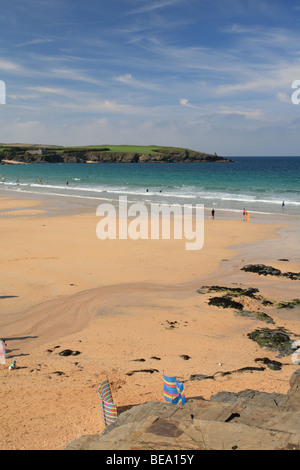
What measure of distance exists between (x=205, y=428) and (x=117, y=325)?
8260mm

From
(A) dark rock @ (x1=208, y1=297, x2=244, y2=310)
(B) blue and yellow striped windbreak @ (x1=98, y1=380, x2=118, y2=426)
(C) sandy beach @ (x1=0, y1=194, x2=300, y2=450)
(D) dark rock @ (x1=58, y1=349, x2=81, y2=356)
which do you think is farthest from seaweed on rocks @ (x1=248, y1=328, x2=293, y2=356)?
(B) blue and yellow striped windbreak @ (x1=98, y1=380, x2=118, y2=426)

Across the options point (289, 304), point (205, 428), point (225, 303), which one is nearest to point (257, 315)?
point (225, 303)

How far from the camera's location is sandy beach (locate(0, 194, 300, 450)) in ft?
29.3

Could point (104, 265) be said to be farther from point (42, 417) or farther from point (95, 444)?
point (95, 444)

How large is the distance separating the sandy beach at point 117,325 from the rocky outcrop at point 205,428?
7.20 ft

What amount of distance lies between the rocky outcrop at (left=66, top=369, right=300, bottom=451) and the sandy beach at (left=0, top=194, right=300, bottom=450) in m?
2.19

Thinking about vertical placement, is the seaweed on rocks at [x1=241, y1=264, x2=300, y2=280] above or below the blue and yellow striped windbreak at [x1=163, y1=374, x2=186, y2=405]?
above

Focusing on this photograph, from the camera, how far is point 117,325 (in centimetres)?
1335

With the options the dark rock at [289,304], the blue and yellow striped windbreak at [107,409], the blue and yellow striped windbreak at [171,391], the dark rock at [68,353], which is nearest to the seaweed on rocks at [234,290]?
the dark rock at [289,304]

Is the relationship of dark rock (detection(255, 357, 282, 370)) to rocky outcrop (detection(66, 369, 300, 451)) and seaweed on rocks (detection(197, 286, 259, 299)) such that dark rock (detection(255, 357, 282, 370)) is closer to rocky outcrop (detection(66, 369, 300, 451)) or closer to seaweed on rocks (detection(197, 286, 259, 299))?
rocky outcrop (detection(66, 369, 300, 451))

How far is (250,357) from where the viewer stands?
1112 cm

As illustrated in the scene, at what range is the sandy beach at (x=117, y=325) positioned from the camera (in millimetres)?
8922

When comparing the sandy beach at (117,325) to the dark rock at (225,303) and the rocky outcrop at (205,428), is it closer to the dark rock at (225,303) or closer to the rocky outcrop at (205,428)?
the dark rock at (225,303)
